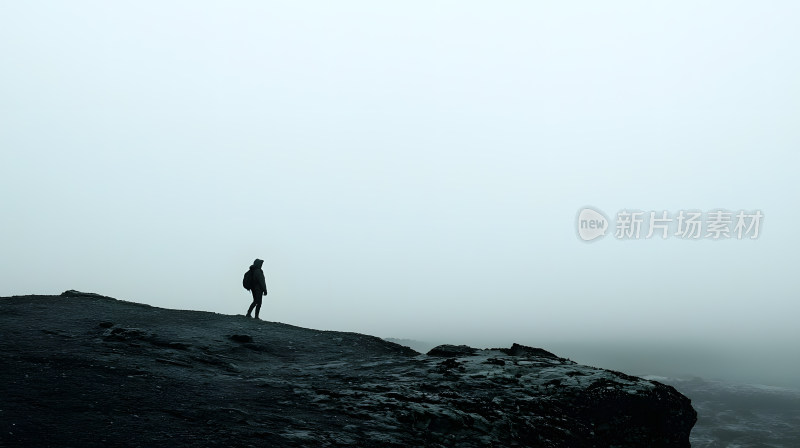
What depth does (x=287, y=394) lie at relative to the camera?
38.4 ft

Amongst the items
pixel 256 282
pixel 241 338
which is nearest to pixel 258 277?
pixel 256 282

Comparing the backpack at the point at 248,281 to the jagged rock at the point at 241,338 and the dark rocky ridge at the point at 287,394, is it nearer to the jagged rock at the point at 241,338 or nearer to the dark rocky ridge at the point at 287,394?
the dark rocky ridge at the point at 287,394

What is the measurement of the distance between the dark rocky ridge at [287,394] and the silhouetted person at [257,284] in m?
6.05

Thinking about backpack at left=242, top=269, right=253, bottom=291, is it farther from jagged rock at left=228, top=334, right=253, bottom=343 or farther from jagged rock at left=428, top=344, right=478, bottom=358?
jagged rock at left=428, top=344, right=478, bottom=358

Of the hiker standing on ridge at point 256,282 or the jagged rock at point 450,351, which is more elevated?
the hiker standing on ridge at point 256,282

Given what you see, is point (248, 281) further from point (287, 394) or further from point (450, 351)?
point (287, 394)

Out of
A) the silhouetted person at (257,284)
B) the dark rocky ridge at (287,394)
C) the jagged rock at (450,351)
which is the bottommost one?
the dark rocky ridge at (287,394)

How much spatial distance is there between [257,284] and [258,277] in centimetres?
34

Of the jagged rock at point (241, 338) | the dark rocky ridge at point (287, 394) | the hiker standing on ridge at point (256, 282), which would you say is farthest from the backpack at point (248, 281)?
the jagged rock at point (241, 338)

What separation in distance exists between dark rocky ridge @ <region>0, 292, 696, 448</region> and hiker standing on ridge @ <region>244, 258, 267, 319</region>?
19.6 ft

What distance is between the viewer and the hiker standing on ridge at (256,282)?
2361 cm

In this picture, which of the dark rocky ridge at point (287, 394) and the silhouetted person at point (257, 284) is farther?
the silhouetted person at point (257, 284)

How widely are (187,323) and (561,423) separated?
46.9 ft

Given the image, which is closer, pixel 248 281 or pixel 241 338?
pixel 241 338
